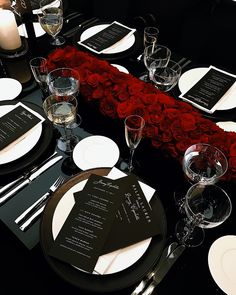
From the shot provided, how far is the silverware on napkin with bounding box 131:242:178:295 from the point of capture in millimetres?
761

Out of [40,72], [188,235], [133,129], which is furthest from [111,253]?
[40,72]

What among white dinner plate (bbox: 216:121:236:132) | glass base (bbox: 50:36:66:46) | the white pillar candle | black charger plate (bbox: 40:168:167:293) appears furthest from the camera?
glass base (bbox: 50:36:66:46)

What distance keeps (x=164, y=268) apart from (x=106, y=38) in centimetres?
113

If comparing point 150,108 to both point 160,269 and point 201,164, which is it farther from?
point 160,269

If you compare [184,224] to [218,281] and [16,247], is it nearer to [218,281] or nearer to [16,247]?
[218,281]

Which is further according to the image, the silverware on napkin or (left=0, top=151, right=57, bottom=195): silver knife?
(left=0, top=151, right=57, bottom=195): silver knife

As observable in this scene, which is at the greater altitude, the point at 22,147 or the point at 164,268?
the point at 22,147

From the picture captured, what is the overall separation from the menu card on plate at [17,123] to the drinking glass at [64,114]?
7 centimetres

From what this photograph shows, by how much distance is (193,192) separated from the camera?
2.92 ft

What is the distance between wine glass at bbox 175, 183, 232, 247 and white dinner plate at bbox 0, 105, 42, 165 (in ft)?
1.81

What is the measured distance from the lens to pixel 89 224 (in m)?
0.81

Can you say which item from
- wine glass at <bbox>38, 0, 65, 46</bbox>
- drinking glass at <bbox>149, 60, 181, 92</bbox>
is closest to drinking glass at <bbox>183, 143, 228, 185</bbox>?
drinking glass at <bbox>149, 60, 181, 92</bbox>

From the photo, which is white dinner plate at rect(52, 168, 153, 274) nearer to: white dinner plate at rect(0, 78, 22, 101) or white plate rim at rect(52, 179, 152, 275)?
white plate rim at rect(52, 179, 152, 275)

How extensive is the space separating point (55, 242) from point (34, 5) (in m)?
1.48
